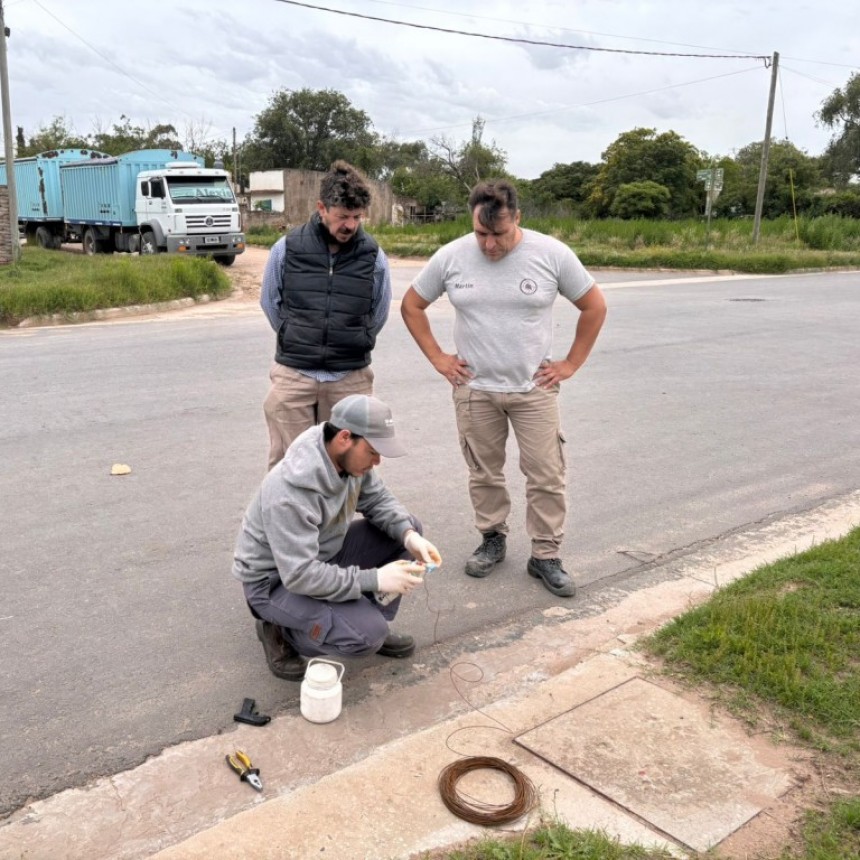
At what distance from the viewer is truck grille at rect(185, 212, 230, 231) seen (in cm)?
2286

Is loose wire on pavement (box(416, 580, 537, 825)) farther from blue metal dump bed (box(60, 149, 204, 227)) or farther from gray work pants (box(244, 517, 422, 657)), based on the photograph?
blue metal dump bed (box(60, 149, 204, 227))

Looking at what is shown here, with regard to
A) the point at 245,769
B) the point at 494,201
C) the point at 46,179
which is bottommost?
the point at 245,769

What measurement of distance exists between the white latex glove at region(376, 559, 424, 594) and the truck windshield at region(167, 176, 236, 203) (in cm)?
2168

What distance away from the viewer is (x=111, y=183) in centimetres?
2497

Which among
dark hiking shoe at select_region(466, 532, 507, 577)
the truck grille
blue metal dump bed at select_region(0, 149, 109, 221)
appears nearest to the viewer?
dark hiking shoe at select_region(466, 532, 507, 577)

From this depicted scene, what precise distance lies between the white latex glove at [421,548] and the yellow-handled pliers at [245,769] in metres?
0.97

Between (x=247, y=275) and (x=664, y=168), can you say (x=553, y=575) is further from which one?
(x=664, y=168)

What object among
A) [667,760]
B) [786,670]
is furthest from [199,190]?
[667,760]

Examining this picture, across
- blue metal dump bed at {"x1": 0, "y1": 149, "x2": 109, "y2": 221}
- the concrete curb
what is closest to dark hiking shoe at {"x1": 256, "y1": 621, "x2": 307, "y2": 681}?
the concrete curb

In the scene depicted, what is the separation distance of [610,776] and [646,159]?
52400mm

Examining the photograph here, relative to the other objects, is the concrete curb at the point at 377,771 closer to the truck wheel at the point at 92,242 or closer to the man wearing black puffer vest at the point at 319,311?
the man wearing black puffer vest at the point at 319,311

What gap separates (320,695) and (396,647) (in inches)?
23.2

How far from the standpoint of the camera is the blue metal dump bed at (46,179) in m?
28.7

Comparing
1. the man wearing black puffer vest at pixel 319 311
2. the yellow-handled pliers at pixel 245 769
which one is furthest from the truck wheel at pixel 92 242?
the yellow-handled pliers at pixel 245 769
